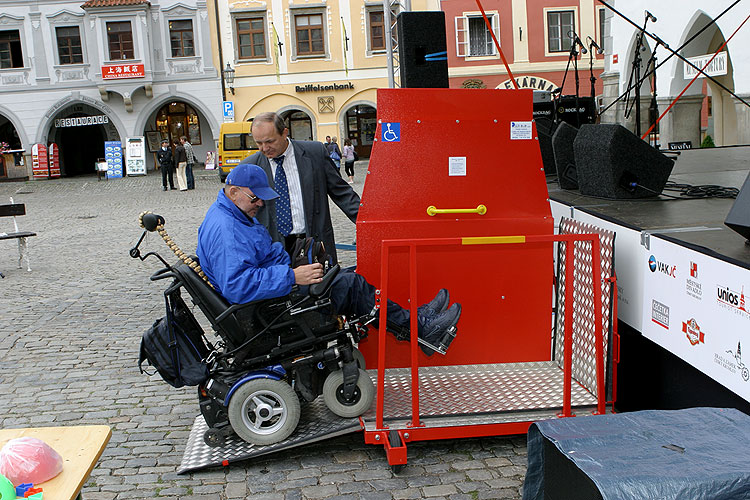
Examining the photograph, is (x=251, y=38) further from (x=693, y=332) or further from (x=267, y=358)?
(x=693, y=332)

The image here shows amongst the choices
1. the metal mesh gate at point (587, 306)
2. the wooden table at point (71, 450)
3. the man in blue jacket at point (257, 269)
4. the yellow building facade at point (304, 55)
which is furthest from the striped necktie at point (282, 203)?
the yellow building facade at point (304, 55)

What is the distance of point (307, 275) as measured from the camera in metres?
3.97

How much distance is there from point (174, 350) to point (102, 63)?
107ft

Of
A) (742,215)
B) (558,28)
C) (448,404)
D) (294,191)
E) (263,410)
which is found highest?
(558,28)

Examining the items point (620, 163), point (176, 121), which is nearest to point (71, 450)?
point (620, 163)

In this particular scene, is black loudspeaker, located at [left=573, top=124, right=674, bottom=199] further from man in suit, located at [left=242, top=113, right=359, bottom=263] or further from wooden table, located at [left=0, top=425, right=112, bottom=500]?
wooden table, located at [left=0, top=425, right=112, bottom=500]

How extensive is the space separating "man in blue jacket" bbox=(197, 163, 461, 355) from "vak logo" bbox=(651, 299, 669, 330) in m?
1.00

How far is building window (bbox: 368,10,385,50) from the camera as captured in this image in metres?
34.7

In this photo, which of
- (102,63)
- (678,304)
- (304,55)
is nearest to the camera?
(678,304)

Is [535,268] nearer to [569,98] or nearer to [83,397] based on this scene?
[83,397]

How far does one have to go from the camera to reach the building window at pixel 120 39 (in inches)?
Result: 1335

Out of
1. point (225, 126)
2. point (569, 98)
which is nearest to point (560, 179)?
point (569, 98)

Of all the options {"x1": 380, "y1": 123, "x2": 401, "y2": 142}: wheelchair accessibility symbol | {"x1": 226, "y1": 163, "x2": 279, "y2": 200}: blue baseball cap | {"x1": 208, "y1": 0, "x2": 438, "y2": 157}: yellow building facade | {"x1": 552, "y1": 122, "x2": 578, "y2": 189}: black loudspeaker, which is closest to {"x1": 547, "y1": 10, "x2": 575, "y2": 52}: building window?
{"x1": 208, "y1": 0, "x2": 438, "y2": 157}: yellow building facade

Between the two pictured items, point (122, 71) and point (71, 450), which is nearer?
point (71, 450)
